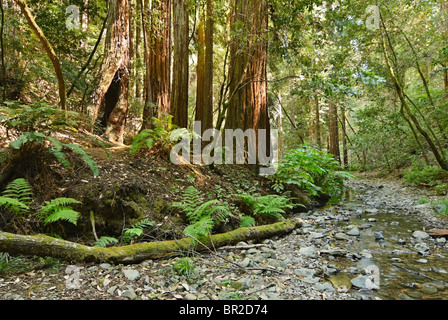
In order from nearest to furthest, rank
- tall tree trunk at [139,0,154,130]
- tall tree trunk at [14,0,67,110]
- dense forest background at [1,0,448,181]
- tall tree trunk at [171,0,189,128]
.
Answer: tall tree trunk at [14,0,67,110]
dense forest background at [1,0,448,181]
tall tree trunk at [139,0,154,130]
tall tree trunk at [171,0,189,128]

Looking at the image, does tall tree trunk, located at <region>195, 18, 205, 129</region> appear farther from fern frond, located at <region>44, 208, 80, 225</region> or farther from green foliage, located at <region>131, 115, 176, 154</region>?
fern frond, located at <region>44, 208, 80, 225</region>

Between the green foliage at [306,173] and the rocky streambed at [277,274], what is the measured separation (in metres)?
2.42

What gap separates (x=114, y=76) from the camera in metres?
5.52

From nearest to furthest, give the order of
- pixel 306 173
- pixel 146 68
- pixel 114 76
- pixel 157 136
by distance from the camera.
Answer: pixel 157 136 < pixel 114 76 < pixel 146 68 < pixel 306 173

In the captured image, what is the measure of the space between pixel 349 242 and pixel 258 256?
61.5 inches

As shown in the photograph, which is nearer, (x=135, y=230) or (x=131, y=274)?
(x=131, y=274)

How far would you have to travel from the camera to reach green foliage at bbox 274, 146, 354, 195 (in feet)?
20.7

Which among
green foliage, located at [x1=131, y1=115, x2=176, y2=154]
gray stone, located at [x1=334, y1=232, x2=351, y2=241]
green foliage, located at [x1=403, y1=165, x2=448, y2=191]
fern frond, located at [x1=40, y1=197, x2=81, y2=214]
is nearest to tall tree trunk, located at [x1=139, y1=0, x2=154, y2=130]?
green foliage, located at [x1=131, y1=115, x2=176, y2=154]

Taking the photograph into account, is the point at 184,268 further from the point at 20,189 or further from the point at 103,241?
the point at 20,189

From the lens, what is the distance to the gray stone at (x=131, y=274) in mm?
2316

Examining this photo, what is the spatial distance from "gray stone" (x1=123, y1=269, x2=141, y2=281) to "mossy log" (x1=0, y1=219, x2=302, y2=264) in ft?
0.77

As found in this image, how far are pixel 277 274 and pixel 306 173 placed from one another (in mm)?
4330

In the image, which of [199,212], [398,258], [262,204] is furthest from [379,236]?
[199,212]

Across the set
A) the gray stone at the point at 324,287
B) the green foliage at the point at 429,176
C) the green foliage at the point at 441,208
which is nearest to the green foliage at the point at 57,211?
the gray stone at the point at 324,287
